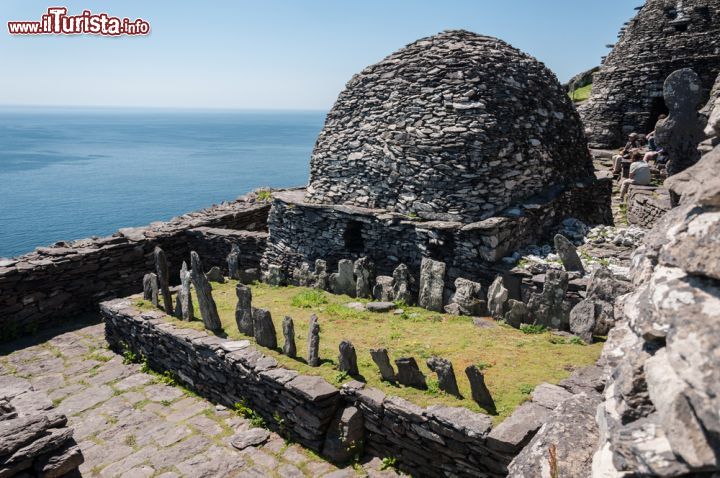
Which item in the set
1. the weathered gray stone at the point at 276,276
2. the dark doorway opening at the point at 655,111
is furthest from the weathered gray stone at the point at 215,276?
the dark doorway opening at the point at 655,111

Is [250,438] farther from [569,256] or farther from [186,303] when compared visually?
[569,256]

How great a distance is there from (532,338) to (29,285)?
41.4 ft

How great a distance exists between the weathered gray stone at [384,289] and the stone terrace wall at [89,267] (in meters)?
5.20

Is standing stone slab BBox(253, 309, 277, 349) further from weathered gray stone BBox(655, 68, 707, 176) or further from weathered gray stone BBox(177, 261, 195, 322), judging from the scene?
weathered gray stone BBox(655, 68, 707, 176)

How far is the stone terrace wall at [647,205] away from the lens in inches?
472

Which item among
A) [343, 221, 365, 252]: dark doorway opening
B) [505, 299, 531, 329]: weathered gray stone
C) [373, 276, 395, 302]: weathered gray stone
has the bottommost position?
[373, 276, 395, 302]: weathered gray stone

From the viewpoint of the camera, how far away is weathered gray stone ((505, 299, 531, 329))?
866 centimetres

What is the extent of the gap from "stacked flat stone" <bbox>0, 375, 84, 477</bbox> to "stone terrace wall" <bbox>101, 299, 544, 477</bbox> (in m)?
2.84

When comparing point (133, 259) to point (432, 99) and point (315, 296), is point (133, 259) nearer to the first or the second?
point (315, 296)

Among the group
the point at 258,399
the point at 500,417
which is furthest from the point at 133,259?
the point at 500,417

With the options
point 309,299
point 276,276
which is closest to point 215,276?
point 276,276

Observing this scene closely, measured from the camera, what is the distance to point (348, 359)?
7348 mm

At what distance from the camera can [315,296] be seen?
11.2 metres

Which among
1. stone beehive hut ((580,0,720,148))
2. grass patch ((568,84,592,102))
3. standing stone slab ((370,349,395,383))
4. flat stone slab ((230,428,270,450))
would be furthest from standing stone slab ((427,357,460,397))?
grass patch ((568,84,592,102))
